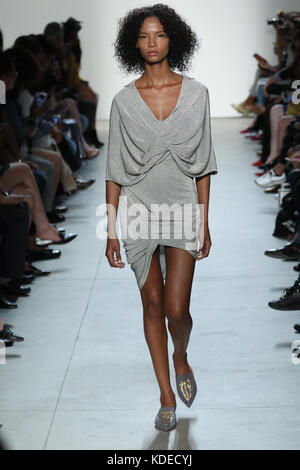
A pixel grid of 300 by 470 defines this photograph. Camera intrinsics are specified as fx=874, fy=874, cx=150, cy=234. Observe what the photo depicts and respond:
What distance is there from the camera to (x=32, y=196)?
4.91 meters

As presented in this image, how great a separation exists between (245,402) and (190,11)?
8.85 meters

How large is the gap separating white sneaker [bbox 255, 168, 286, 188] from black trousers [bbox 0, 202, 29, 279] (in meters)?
2.39

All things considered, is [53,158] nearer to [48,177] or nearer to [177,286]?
[48,177]

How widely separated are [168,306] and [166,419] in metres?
0.36

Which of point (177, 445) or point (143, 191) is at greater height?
point (143, 191)

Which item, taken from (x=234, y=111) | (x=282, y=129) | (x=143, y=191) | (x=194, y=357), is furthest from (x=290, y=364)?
(x=234, y=111)

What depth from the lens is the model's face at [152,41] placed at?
102 inches

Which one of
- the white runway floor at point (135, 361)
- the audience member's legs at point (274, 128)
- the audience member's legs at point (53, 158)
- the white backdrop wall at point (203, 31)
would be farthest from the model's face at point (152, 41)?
the white backdrop wall at point (203, 31)

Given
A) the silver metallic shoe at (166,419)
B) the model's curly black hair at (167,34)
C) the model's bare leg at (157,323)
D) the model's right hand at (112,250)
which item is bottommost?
the silver metallic shoe at (166,419)

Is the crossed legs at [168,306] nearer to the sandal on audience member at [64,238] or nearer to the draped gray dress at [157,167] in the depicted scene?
the draped gray dress at [157,167]

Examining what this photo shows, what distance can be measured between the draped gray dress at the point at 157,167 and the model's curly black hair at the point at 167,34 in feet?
0.48

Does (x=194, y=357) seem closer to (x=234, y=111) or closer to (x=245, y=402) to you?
(x=245, y=402)

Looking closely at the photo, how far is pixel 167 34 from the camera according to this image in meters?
2.61

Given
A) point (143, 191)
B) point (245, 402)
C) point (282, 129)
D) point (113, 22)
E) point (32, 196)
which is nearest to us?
point (143, 191)
